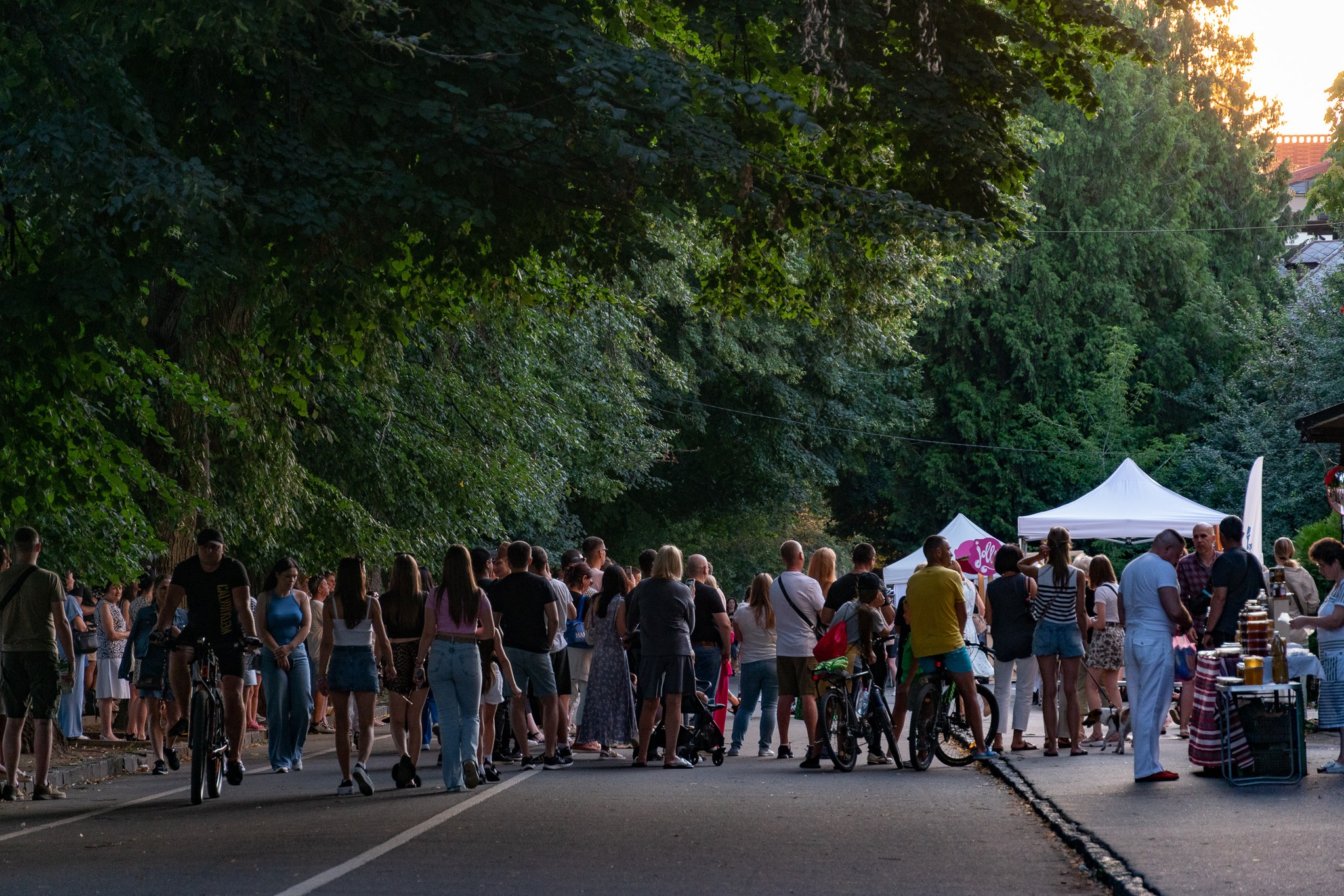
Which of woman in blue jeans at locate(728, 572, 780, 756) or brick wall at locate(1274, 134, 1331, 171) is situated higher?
brick wall at locate(1274, 134, 1331, 171)

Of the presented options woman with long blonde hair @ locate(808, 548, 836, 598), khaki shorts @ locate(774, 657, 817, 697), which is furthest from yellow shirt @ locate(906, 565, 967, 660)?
woman with long blonde hair @ locate(808, 548, 836, 598)

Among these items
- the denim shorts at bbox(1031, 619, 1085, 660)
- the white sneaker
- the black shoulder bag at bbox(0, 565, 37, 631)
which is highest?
the black shoulder bag at bbox(0, 565, 37, 631)

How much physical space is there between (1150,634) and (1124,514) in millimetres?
15240

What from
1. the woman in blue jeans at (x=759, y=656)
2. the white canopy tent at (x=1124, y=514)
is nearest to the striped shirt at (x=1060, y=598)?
the woman in blue jeans at (x=759, y=656)

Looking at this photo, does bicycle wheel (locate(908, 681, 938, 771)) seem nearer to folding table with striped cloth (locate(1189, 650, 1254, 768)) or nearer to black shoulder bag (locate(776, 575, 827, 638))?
black shoulder bag (locate(776, 575, 827, 638))

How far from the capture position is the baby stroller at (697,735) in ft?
52.1

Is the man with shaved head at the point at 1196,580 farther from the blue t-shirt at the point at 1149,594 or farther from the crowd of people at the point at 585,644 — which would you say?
the blue t-shirt at the point at 1149,594

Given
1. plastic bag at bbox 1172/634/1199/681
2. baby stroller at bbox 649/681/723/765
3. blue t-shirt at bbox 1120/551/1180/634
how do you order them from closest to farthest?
blue t-shirt at bbox 1120/551/1180/634 < baby stroller at bbox 649/681/723/765 < plastic bag at bbox 1172/634/1199/681

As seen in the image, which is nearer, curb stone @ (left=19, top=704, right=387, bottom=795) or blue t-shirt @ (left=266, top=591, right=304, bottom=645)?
curb stone @ (left=19, top=704, right=387, bottom=795)

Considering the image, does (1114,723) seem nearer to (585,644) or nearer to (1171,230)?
(585,644)

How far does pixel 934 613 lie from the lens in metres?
14.6

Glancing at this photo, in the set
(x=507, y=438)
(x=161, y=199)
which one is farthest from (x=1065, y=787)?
(x=507, y=438)

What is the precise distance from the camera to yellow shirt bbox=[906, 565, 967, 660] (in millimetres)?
14570

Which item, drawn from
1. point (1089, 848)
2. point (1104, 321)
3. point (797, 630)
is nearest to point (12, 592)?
point (797, 630)
